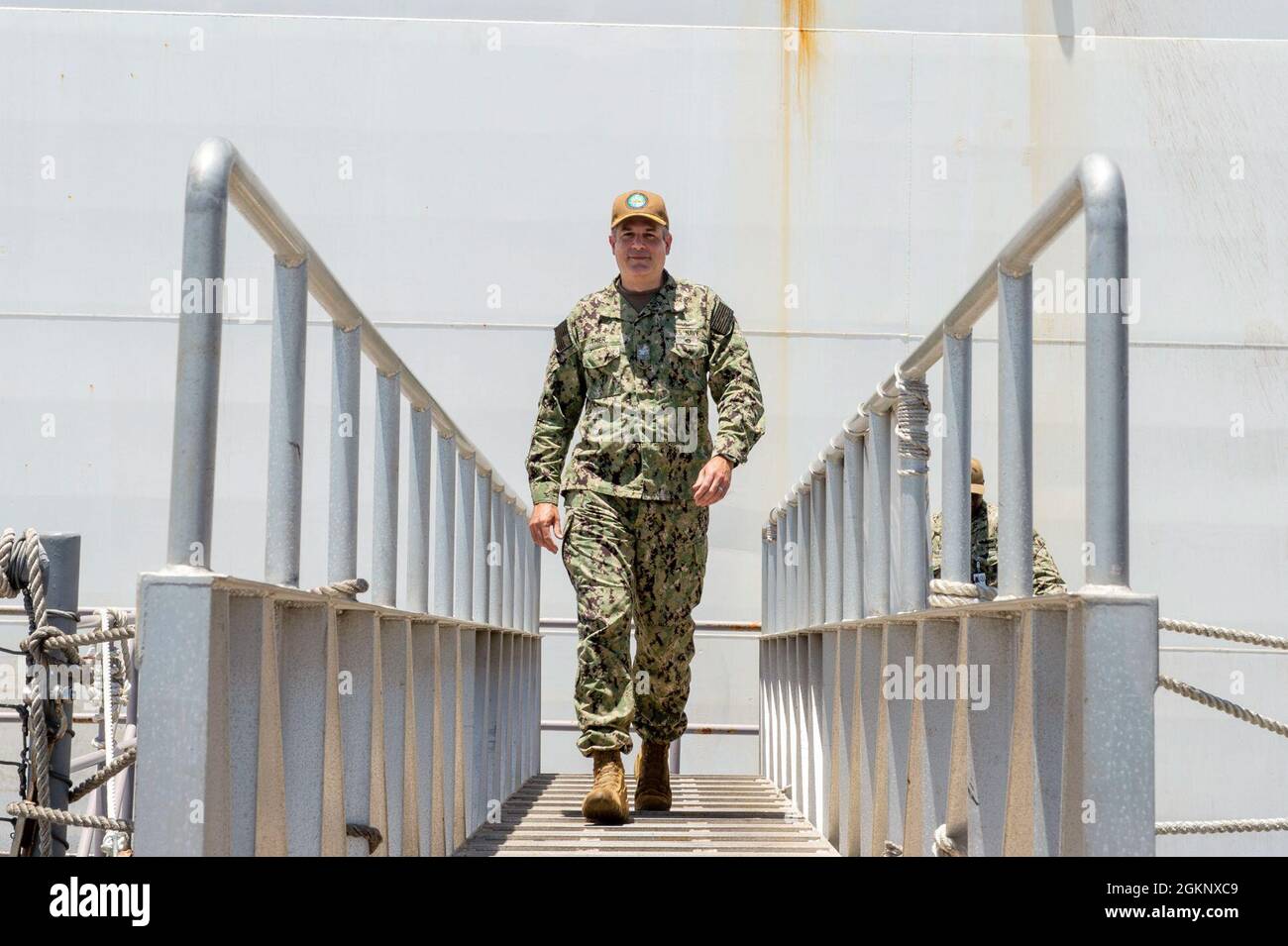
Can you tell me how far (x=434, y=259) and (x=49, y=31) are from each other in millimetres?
2117

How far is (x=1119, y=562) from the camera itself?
6.21 feet

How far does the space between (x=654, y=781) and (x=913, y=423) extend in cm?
192

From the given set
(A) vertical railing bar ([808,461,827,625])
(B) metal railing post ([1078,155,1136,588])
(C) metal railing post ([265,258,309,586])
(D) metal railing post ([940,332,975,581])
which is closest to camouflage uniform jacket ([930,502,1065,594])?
(A) vertical railing bar ([808,461,827,625])

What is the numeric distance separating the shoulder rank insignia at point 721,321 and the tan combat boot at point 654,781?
123 centimetres

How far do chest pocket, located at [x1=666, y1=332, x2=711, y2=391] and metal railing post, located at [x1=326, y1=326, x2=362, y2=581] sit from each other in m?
1.61

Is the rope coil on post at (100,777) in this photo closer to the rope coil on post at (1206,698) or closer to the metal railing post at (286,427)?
the metal railing post at (286,427)

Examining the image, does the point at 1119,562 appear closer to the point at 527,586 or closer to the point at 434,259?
the point at 527,586

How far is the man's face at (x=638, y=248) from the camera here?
440 cm

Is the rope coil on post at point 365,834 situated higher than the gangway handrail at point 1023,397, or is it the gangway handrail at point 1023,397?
the gangway handrail at point 1023,397

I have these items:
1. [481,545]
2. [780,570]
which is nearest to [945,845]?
[481,545]

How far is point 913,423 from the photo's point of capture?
316 centimetres

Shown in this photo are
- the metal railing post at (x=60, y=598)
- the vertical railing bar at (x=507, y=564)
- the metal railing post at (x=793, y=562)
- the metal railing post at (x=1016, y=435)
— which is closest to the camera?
the metal railing post at (x=1016, y=435)

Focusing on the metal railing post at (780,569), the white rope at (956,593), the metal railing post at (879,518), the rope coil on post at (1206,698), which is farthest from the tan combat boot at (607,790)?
the metal railing post at (780,569)
